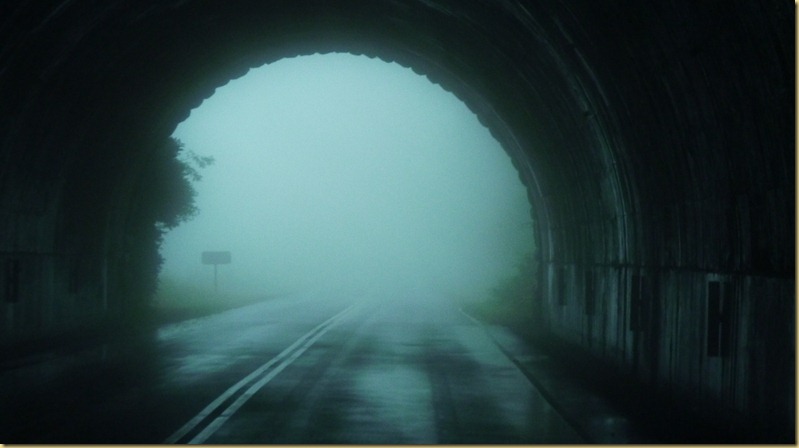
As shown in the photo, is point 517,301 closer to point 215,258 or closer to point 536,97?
point 536,97

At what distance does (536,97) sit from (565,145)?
1.05 m

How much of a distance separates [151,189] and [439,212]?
6335 inches

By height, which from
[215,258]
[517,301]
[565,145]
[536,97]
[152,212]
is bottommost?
[517,301]

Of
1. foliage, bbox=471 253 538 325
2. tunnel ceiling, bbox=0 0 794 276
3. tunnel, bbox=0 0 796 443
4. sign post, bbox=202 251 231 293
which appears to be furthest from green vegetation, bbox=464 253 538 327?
sign post, bbox=202 251 231 293

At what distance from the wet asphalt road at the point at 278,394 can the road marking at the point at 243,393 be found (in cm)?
2

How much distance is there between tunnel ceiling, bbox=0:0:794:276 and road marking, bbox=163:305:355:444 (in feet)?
17.8

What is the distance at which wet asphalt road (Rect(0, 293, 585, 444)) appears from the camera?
Result: 10.6 metres

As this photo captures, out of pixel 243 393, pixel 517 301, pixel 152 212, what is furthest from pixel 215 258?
pixel 243 393

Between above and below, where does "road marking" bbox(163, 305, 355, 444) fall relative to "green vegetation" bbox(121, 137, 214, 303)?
below

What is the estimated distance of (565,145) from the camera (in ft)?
66.1

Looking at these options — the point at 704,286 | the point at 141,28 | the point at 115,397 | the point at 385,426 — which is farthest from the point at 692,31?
the point at 141,28

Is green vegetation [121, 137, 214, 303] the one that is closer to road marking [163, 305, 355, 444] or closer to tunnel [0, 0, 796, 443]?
tunnel [0, 0, 796, 443]

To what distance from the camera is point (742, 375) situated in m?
11.1

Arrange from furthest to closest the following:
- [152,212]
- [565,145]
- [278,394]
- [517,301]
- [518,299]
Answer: [517,301]
[518,299]
[152,212]
[565,145]
[278,394]
